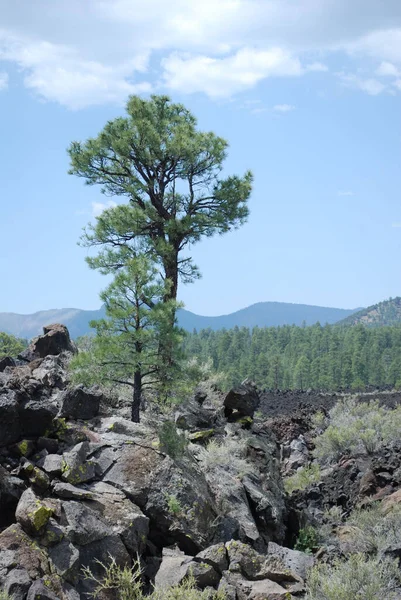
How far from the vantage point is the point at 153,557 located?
8.98 m

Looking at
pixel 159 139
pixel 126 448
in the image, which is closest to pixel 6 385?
pixel 126 448

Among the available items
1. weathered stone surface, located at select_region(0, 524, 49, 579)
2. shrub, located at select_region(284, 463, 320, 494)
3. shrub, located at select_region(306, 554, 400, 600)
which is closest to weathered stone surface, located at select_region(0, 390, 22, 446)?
weathered stone surface, located at select_region(0, 524, 49, 579)

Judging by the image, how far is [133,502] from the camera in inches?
375

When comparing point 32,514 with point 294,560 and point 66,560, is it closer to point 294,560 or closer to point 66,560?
point 66,560

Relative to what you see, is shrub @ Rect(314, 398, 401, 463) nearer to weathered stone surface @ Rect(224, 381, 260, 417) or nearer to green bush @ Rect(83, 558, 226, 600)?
weathered stone surface @ Rect(224, 381, 260, 417)

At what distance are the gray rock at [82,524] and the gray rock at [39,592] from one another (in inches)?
38.5

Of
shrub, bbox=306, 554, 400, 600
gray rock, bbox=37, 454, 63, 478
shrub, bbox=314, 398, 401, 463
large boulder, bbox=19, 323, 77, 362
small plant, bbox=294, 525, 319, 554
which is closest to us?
shrub, bbox=306, 554, 400, 600

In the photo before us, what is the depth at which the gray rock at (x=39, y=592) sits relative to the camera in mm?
6898

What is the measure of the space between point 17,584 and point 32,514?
94cm

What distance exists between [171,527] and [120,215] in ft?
38.9

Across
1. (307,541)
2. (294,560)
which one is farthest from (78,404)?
(307,541)

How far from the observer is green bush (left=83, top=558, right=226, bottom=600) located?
7.55 m

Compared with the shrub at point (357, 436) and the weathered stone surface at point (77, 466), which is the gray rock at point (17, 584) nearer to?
the weathered stone surface at point (77, 466)

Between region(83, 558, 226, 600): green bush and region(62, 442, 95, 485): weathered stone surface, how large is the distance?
1534 mm
